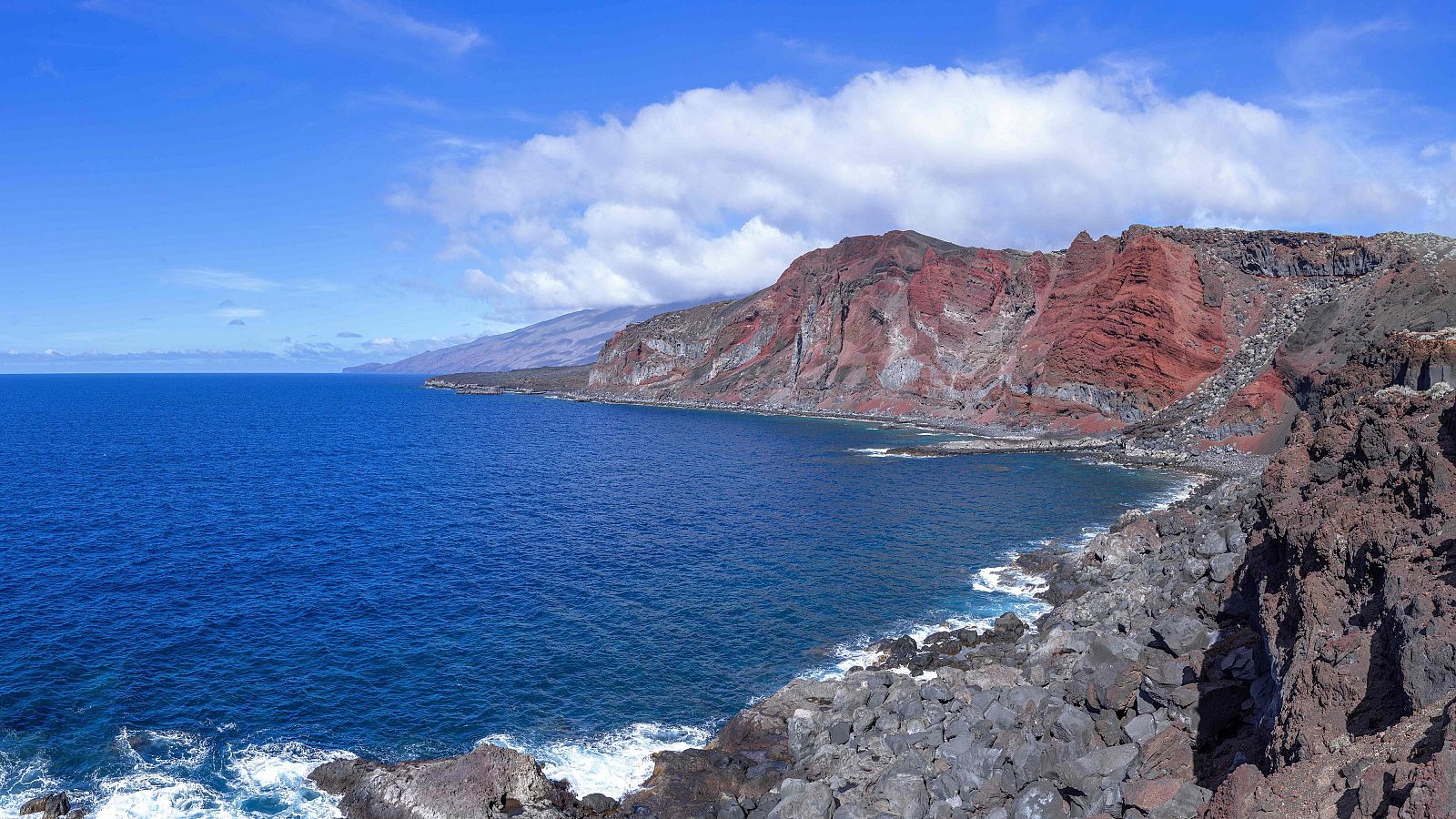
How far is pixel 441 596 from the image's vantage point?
40.3 meters

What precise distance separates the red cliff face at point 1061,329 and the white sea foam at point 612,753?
78.6 m

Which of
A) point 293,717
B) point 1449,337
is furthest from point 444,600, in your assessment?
point 1449,337

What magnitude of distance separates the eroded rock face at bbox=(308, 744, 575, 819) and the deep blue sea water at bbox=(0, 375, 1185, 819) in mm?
1509

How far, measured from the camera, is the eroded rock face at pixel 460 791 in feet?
71.5

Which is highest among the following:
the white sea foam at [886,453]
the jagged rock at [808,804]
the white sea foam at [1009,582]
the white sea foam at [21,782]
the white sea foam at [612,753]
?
the white sea foam at [886,453]

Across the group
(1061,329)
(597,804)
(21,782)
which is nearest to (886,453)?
(1061,329)

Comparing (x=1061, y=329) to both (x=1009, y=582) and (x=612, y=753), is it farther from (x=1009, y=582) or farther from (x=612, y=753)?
(x=612, y=753)

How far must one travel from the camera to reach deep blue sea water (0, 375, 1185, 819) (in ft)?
85.6

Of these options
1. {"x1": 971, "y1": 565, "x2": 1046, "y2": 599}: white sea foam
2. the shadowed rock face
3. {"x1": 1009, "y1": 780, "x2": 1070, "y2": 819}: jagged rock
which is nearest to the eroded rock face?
{"x1": 1009, "y1": 780, "x2": 1070, "y2": 819}: jagged rock

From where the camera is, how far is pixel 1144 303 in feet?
331

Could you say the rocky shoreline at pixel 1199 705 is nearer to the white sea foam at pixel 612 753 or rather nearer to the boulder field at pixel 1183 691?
the boulder field at pixel 1183 691

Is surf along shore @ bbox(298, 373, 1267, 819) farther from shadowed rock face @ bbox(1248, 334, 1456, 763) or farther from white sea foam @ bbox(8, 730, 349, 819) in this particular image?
shadowed rock face @ bbox(1248, 334, 1456, 763)

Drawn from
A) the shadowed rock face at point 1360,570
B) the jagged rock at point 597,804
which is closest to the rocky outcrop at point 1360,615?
the shadowed rock face at point 1360,570

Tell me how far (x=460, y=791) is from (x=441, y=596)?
19738 millimetres
